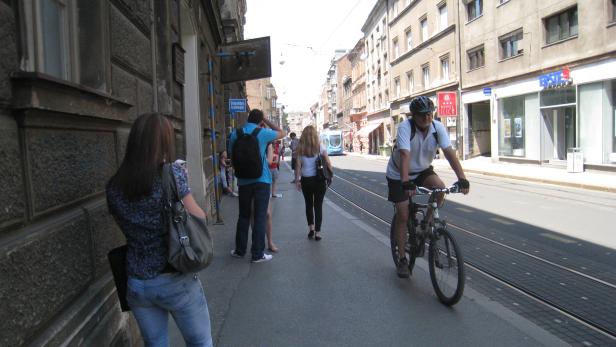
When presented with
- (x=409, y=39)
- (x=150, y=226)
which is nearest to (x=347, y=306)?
(x=150, y=226)

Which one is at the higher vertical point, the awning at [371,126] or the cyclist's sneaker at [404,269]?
the awning at [371,126]

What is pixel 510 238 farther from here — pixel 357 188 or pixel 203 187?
pixel 357 188

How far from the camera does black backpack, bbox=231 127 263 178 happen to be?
603 cm

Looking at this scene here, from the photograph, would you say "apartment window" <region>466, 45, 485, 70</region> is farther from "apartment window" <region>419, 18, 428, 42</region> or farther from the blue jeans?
the blue jeans

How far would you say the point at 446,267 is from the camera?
456cm

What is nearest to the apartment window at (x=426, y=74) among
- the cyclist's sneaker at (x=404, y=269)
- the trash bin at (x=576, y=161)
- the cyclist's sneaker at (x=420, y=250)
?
the trash bin at (x=576, y=161)

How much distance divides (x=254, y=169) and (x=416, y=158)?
1972 mm

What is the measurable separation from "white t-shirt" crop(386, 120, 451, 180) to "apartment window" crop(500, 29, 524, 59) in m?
20.9

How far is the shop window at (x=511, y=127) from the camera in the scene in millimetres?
24000

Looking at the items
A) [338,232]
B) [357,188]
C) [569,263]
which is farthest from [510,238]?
[357,188]

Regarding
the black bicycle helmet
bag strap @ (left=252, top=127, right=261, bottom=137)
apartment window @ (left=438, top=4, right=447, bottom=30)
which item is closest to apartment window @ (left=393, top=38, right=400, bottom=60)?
apartment window @ (left=438, top=4, right=447, bottom=30)

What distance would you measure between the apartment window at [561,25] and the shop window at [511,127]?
3305 millimetres

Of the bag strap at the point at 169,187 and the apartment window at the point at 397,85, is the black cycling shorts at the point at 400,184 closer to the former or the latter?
the bag strap at the point at 169,187

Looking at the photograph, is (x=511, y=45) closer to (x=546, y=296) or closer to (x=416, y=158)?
(x=416, y=158)
